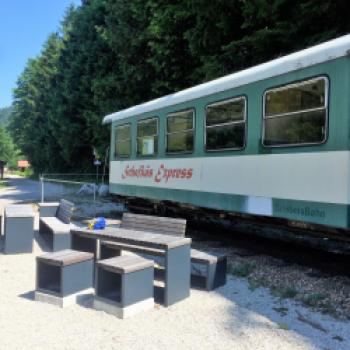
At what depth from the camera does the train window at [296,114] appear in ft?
20.1

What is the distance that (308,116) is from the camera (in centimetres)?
630

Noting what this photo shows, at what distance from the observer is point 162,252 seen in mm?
5594

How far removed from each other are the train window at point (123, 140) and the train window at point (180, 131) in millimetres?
2252

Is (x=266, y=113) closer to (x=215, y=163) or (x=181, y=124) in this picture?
A: (x=215, y=163)

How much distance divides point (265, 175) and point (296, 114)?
1.10 metres

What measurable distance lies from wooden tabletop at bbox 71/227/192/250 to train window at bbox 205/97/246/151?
2.66m

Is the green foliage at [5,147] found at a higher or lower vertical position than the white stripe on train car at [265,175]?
higher

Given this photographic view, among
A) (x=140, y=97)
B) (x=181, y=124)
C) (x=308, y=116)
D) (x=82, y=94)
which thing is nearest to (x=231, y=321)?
(x=308, y=116)

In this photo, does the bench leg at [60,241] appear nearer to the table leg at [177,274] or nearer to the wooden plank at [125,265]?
the wooden plank at [125,265]

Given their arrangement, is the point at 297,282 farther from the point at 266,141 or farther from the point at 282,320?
the point at 266,141

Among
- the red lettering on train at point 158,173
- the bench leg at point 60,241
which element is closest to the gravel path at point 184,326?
the bench leg at point 60,241

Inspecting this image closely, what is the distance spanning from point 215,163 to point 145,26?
11.0m

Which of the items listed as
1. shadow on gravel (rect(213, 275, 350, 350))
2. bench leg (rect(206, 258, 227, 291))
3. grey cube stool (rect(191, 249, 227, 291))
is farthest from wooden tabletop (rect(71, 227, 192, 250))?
shadow on gravel (rect(213, 275, 350, 350))

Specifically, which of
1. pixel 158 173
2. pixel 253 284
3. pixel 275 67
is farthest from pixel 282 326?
pixel 158 173
